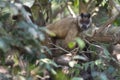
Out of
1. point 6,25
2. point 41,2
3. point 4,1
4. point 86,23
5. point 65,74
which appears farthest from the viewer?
point 41,2

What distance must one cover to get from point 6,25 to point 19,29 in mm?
102

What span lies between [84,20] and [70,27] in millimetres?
270

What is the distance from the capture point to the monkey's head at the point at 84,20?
12.2 ft

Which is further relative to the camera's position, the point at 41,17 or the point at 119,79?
the point at 41,17

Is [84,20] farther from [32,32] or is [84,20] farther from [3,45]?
[3,45]

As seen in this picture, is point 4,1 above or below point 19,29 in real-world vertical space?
above

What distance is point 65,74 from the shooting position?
3344 mm

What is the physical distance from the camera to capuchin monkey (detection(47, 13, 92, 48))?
12.3 feet

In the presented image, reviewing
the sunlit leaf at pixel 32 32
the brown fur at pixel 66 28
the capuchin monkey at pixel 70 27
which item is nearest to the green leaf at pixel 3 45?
the sunlit leaf at pixel 32 32

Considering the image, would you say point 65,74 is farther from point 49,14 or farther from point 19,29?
point 19,29

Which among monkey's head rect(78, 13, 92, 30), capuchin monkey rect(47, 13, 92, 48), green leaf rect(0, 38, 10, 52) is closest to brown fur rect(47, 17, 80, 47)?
capuchin monkey rect(47, 13, 92, 48)

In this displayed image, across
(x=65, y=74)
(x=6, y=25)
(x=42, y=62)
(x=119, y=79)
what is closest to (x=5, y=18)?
(x=6, y=25)

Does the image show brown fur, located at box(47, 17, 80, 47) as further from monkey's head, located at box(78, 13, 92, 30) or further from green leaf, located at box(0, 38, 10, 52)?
green leaf, located at box(0, 38, 10, 52)

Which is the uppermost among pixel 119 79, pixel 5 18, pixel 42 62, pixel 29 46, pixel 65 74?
→ pixel 5 18
